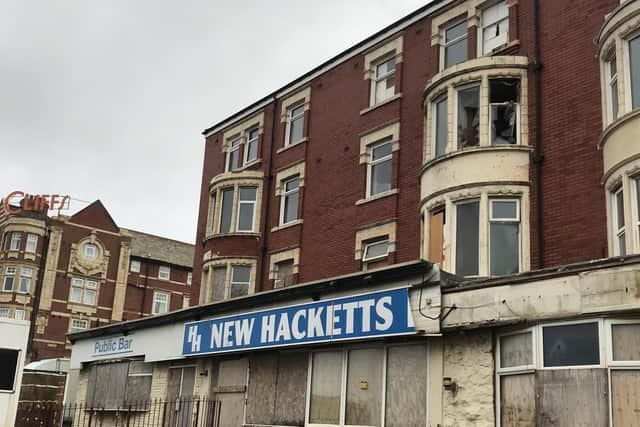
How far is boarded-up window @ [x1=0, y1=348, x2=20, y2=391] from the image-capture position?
874 inches

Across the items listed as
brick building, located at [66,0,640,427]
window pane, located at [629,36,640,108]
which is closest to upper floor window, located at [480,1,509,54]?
brick building, located at [66,0,640,427]

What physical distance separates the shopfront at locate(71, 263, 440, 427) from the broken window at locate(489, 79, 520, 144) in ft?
21.1

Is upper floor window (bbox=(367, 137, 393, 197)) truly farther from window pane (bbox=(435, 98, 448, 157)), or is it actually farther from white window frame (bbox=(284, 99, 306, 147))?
white window frame (bbox=(284, 99, 306, 147))

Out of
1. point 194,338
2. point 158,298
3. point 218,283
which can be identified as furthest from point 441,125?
point 158,298

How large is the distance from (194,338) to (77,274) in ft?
154

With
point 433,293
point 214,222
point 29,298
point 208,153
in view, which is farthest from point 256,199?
point 29,298

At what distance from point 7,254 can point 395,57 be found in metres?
47.1

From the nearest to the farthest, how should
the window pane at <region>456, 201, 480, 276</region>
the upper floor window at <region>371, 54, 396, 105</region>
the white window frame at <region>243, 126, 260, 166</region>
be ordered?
1. the window pane at <region>456, 201, 480, 276</region>
2. the upper floor window at <region>371, 54, 396, 105</region>
3. the white window frame at <region>243, 126, 260, 166</region>

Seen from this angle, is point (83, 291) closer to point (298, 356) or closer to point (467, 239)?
point (298, 356)

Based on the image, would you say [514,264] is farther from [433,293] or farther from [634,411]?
[634,411]

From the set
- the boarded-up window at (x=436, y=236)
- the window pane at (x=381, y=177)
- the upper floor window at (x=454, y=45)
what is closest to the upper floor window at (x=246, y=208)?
the window pane at (x=381, y=177)

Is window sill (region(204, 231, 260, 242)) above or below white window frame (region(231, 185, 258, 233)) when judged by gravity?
below

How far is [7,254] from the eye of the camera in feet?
200

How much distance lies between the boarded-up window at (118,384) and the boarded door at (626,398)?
15181mm
